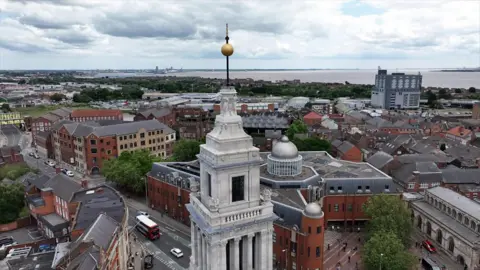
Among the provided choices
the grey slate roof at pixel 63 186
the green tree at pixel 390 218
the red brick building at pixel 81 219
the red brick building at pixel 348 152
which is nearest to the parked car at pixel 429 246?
the green tree at pixel 390 218

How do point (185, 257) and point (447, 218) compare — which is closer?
point (185, 257)

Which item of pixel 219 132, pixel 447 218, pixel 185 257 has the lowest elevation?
pixel 185 257

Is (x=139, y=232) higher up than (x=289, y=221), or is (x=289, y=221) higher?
(x=289, y=221)

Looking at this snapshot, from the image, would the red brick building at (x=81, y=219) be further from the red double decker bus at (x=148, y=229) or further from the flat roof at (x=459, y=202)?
the flat roof at (x=459, y=202)

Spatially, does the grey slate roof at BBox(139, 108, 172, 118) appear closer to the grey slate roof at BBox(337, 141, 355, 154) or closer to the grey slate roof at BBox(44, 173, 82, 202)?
the grey slate roof at BBox(337, 141, 355, 154)

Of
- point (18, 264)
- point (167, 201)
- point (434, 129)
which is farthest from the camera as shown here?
point (434, 129)

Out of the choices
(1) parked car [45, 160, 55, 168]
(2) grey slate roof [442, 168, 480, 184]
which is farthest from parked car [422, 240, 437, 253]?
(1) parked car [45, 160, 55, 168]

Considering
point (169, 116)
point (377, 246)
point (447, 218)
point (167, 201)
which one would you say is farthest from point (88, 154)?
point (447, 218)

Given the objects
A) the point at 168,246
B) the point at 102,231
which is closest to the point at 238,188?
the point at 102,231

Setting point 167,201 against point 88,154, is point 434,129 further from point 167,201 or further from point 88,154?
point 88,154
